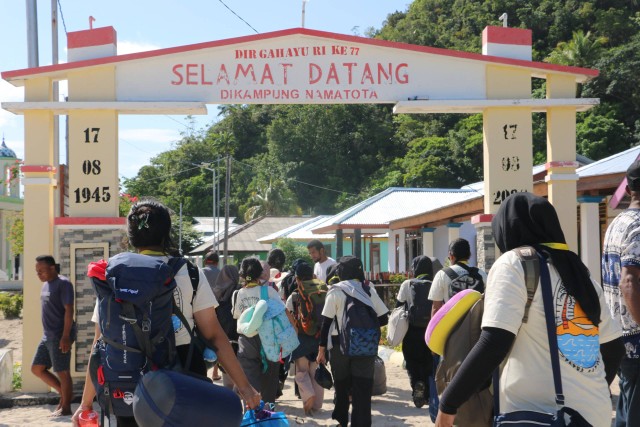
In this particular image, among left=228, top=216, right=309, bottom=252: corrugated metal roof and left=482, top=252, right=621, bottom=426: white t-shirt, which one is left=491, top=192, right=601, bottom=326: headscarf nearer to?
left=482, top=252, right=621, bottom=426: white t-shirt

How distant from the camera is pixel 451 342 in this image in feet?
12.2

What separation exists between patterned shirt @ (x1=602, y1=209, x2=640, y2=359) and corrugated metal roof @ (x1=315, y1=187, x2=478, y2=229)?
17808 mm

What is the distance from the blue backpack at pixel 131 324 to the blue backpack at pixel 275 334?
4.57m

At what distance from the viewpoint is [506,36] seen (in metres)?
10.9

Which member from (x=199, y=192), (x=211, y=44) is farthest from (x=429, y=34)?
(x=211, y=44)

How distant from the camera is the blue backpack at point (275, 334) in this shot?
830 centimetres

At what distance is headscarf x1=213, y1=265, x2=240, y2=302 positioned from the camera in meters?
10.8

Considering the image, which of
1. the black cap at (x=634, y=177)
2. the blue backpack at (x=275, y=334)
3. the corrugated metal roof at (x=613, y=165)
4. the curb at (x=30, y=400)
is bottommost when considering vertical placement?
the curb at (x=30, y=400)

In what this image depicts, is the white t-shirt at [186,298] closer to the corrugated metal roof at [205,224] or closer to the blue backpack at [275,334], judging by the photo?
the blue backpack at [275,334]

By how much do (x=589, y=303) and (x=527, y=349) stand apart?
317mm

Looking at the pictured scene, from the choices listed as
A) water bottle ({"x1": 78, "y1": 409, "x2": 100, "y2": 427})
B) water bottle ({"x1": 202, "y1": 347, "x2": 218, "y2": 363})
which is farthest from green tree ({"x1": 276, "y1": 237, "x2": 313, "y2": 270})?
water bottle ({"x1": 202, "y1": 347, "x2": 218, "y2": 363})

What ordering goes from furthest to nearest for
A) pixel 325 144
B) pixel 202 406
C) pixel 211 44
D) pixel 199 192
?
1. pixel 199 192
2. pixel 325 144
3. pixel 211 44
4. pixel 202 406

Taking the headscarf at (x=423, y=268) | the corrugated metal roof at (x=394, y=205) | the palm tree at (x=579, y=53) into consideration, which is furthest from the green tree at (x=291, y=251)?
the headscarf at (x=423, y=268)

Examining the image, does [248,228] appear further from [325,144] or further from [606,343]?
[606,343]
